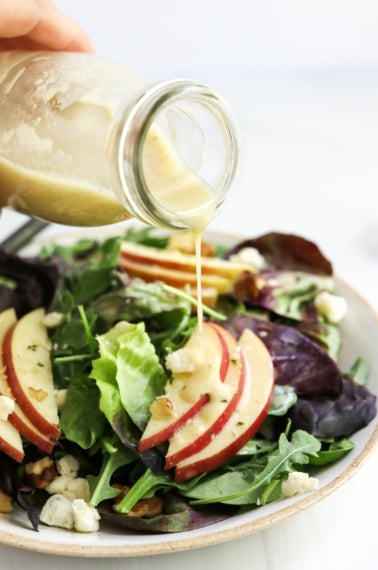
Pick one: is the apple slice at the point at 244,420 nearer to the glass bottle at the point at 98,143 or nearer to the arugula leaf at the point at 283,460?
the arugula leaf at the point at 283,460

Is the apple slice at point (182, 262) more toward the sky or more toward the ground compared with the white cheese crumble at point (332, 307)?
more toward the sky

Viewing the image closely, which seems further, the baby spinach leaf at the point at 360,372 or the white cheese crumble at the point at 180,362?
the baby spinach leaf at the point at 360,372

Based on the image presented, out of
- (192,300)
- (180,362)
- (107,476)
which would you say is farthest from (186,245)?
(107,476)

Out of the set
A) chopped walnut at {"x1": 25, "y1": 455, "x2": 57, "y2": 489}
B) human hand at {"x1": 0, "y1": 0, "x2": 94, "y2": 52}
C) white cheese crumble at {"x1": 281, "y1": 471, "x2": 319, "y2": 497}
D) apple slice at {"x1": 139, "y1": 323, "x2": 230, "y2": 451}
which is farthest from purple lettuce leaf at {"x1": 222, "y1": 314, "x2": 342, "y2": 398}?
human hand at {"x1": 0, "y1": 0, "x2": 94, "y2": 52}

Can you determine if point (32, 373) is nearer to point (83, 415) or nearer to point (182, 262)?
point (83, 415)

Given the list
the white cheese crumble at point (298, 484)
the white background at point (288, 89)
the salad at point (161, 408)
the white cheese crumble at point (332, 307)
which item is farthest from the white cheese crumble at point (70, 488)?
the white background at point (288, 89)

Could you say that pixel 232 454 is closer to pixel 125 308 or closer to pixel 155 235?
pixel 125 308

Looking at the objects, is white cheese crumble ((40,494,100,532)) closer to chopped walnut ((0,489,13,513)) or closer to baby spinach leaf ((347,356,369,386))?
chopped walnut ((0,489,13,513))
